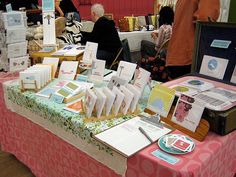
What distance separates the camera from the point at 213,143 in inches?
44.4

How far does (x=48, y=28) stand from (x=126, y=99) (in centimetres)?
116

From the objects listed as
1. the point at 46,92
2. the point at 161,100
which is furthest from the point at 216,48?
the point at 46,92

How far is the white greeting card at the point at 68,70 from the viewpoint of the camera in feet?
6.27

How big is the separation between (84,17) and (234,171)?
476cm

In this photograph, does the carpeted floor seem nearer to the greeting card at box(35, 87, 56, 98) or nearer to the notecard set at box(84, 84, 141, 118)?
the greeting card at box(35, 87, 56, 98)

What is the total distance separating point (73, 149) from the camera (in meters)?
1.49

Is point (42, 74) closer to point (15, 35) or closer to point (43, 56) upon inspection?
Result: point (43, 56)

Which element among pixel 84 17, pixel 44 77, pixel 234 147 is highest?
pixel 84 17

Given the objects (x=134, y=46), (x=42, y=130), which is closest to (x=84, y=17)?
(x=134, y=46)

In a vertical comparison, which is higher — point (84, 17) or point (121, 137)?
point (84, 17)

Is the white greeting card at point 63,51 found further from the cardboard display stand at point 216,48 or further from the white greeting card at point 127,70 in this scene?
the cardboard display stand at point 216,48

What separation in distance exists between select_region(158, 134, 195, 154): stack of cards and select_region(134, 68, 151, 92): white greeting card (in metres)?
0.37

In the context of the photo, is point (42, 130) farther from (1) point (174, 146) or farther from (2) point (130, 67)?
(1) point (174, 146)

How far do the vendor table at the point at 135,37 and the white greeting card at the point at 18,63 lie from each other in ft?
9.02
